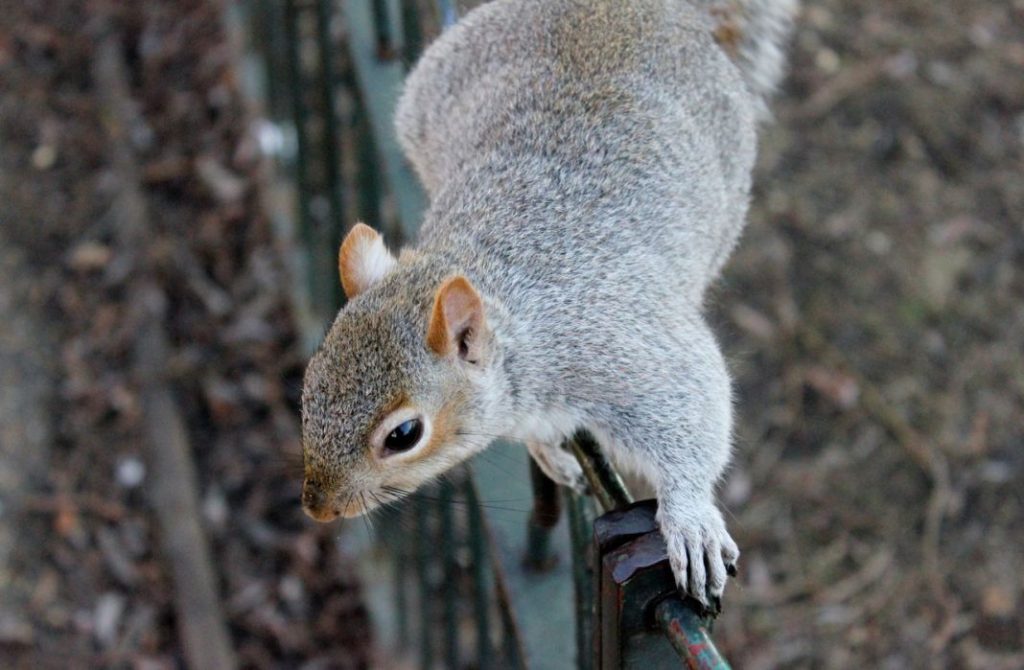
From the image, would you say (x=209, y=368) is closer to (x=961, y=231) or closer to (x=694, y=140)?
(x=694, y=140)

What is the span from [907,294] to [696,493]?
2089 millimetres

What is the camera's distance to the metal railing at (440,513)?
1029mm

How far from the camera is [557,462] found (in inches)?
62.9

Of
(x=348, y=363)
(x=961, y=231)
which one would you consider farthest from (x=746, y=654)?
(x=348, y=363)

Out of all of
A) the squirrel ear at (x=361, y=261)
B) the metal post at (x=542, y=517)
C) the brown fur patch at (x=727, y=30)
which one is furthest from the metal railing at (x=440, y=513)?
the brown fur patch at (x=727, y=30)

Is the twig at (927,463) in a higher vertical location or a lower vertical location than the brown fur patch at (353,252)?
lower

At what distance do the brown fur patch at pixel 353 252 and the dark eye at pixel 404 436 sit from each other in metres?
0.24

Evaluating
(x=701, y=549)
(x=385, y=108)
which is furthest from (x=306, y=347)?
(x=701, y=549)

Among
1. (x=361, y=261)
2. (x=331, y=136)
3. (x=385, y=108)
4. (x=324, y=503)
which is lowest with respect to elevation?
(x=324, y=503)

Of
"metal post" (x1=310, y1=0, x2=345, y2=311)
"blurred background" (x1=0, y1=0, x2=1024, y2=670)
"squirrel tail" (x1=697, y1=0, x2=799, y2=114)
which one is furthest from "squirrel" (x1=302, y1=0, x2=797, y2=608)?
"blurred background" (x1=0, y1=0, x2=1024, y2=670)

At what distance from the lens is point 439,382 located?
1454mm

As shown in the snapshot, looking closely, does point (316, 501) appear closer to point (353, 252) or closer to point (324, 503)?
point (324, 503)

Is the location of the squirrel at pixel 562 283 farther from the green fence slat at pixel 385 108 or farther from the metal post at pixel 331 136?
the metal post at pixel 331 136

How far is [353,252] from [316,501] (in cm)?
35
